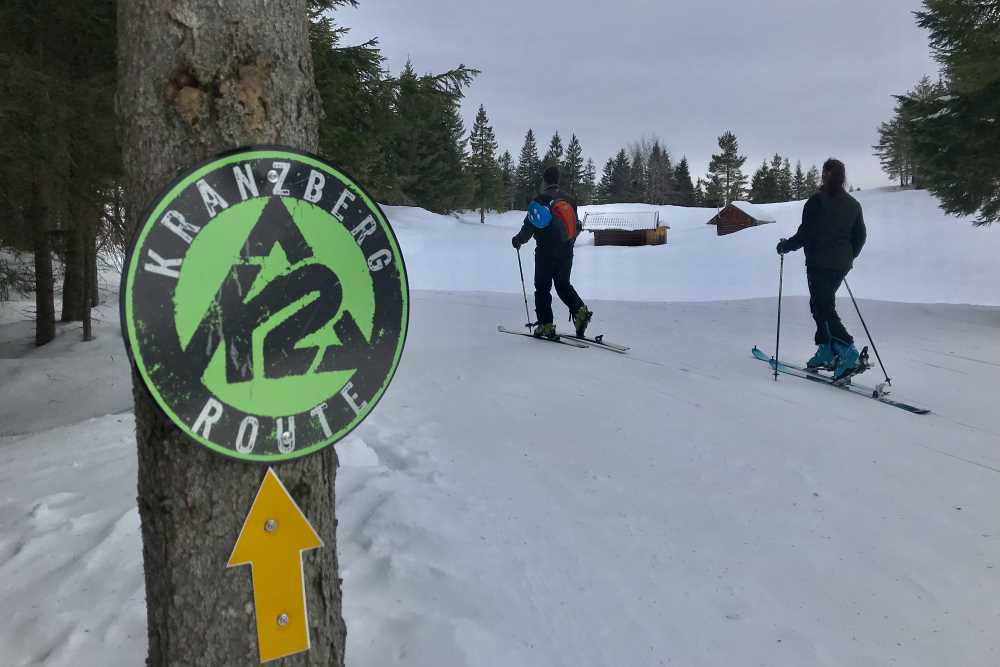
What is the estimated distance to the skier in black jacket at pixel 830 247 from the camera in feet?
22.2

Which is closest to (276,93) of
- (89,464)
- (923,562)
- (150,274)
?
(150,274)

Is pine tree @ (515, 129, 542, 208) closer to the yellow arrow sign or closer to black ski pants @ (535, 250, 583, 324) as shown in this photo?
black ski pants @ (535, 250, 583, 324)

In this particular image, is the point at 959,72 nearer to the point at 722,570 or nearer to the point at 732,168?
the point at 722,570

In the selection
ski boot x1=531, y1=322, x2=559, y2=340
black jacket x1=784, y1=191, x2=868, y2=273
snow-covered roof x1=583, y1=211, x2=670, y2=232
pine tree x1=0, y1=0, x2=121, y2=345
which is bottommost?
ski boot x1=531, y1=322, x2=559, y2=340

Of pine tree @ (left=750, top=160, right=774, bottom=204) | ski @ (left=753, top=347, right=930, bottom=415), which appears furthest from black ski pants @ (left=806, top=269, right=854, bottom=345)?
pine tree @ (left=750, top=160, right=774, bottom=204)

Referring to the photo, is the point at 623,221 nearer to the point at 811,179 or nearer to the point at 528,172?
the point at 528,172

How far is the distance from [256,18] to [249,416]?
0.89 m

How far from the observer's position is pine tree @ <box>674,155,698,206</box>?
267ft

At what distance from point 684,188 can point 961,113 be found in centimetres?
7401

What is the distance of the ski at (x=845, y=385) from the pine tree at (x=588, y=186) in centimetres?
7233

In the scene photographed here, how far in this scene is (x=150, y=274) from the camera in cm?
128

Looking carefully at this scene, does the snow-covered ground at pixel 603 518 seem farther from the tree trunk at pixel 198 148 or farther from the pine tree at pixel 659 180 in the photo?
the pine tree at pixel 659 180

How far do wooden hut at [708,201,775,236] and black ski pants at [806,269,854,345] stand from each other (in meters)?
33.5

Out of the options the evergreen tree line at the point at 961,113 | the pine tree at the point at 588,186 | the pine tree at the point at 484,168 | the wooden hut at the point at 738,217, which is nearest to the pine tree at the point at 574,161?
the pine tree at the point at 588,186
